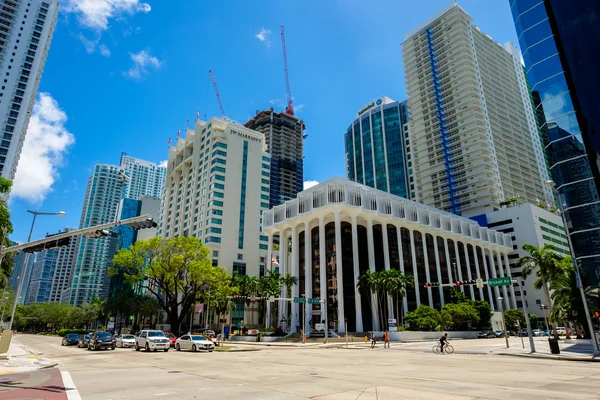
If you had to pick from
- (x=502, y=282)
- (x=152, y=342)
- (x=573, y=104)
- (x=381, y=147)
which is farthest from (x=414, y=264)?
(x=381, y=147)

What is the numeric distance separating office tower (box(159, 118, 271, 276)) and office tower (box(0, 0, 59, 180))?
49.3 m

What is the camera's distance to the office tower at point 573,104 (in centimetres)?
3653

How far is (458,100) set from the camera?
131 metres

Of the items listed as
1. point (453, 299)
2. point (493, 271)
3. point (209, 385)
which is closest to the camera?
point (209, 385)

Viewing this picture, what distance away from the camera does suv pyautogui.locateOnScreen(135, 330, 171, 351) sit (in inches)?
1318

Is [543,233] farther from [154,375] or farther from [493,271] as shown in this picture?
[154,375]

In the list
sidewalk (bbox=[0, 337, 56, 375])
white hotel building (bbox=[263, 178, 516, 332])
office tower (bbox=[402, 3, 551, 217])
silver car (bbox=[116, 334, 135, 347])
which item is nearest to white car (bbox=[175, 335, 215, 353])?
silver car (bbox=[116, 334, 135, 347])

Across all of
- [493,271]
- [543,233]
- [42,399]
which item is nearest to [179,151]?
[493,271]

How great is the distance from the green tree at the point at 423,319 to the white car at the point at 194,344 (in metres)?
37.1

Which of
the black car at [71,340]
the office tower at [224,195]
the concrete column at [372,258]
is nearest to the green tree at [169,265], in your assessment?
the black car at [71,340]

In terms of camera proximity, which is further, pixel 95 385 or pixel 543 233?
pixel 543 233

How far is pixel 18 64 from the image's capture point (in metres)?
122

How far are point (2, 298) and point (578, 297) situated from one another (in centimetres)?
8180

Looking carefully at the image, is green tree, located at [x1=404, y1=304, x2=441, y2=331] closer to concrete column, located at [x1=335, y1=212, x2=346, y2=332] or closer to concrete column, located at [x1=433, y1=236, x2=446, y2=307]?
concrete column, located at [x1=335, y1=212, x2=346, y2=332]
